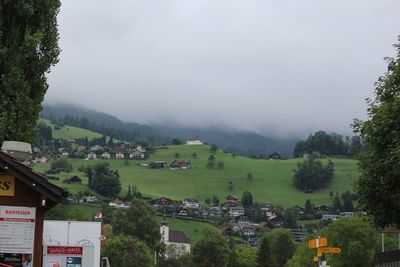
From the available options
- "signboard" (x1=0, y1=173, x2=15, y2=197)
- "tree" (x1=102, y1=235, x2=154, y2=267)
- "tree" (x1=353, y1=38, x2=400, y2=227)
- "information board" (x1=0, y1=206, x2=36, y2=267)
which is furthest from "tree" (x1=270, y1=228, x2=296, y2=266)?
"signboard" (x1=0, y1=173, x2=15, y2=197)

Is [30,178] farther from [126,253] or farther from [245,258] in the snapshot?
[245,258]

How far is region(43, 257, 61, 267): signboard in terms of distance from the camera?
22.3 m

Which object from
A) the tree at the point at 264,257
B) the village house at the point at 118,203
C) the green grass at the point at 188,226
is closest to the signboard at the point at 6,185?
the tree at the point at 264,257

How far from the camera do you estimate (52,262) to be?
73.7 ft

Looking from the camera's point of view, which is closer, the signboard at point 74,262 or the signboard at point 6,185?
the signboard at point 6,185

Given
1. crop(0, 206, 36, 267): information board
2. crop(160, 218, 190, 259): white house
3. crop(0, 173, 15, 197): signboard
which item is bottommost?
crop(160, 218, 190, 259): white house

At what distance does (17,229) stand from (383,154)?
11396 mm

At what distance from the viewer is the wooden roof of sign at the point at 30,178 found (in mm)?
16234

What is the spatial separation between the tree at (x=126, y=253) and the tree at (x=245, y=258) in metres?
36.1

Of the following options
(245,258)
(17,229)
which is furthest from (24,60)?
(245,258)

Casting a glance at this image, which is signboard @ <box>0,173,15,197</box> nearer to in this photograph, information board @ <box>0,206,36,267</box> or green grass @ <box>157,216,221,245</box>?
information board @ <box>0,206,36,267</box>

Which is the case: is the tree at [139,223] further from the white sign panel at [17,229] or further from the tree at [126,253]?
the white sign panel at [17,229]

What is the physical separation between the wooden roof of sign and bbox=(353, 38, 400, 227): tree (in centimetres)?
944

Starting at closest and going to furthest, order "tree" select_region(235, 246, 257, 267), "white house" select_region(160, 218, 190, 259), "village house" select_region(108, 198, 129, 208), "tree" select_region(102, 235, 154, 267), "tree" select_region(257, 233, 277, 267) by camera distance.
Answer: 1. "tree" select_region(102, 235, 154, 267)
2. "tree" select_region(257, 233, 277, 267)
3. "tree" select_region(235, 246, 257, 267)
4. "white house" select_region(160, 218, 190, 259)
5. "village house" select_region(108, 198, 129, 208)
